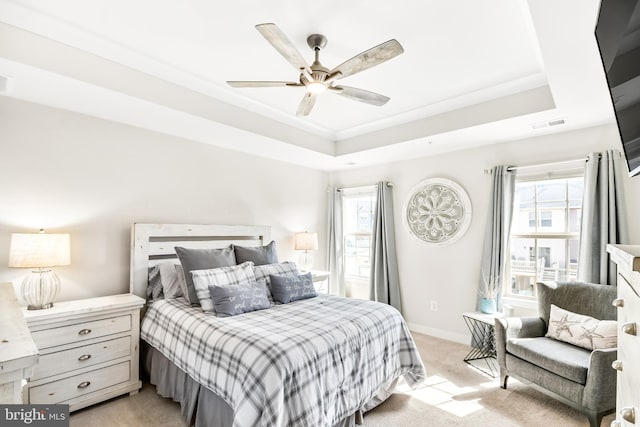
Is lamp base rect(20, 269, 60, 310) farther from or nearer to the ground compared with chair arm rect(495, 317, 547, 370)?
farther from the ground

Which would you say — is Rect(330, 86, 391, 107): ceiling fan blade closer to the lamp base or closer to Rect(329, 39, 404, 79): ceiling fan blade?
Rect(329, 39, 404, 79): ceiling fan blade

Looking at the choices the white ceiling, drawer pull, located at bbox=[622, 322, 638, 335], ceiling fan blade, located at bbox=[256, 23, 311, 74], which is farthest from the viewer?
the white ceiling

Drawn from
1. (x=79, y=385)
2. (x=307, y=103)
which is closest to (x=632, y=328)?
(x=307, y=103)

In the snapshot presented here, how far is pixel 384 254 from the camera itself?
4555mm

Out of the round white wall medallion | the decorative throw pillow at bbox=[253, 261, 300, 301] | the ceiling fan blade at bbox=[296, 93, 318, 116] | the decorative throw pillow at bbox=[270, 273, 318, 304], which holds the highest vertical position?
the ceiling fan blade at bbox=[296, 93, 318, 116]

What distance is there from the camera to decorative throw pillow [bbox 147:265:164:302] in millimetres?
2986

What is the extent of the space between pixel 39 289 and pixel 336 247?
366cm

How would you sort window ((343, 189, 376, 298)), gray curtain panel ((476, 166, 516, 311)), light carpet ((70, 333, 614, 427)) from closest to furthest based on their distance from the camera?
light carpet ((70, 333, 614, 427)), gray curtain panel ((476, 166, 516, 311)), window ((343, 189, 376, 298))

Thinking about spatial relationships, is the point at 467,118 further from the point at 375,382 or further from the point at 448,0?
the point at 375,382

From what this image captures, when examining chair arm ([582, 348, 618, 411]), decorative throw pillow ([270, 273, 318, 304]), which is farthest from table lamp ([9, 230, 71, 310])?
chair arm ([582, 348, 618, 411])

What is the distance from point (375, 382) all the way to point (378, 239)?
2.49 meters

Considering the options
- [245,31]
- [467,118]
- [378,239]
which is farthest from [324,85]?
[378,239]

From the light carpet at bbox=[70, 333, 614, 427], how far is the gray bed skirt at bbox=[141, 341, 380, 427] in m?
0.09

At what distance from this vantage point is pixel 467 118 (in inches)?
126
